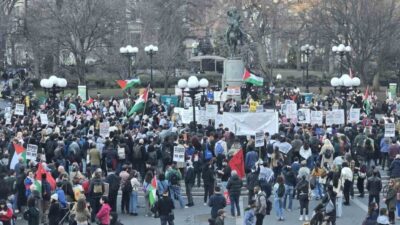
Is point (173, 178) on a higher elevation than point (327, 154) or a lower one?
lower

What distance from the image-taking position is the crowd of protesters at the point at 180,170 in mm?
19672

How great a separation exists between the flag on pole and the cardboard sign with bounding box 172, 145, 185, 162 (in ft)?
5.54

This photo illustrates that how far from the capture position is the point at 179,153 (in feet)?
78.8

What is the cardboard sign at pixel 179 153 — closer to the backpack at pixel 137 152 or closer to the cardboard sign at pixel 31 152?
the backpack at pixel 137 152

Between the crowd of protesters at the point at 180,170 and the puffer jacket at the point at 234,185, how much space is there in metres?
0.03

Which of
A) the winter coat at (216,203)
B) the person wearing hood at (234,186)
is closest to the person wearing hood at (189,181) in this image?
the person wearing hood at (234,186)

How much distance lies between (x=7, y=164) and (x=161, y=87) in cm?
4448

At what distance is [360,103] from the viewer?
4106 centimetres

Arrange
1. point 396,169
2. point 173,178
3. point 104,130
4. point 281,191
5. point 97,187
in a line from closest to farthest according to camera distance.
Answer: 1. point 97,187
2. point 281,191
3. point 173,178
4. point 396,169
5. point 104,130

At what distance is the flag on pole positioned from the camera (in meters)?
22.9

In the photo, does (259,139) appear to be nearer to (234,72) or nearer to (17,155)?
(17,155)

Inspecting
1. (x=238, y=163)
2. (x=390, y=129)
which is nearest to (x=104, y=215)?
(x=238, y=163)

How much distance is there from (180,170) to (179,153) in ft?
6.37

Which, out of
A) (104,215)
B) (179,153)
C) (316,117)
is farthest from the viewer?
(316,117)
